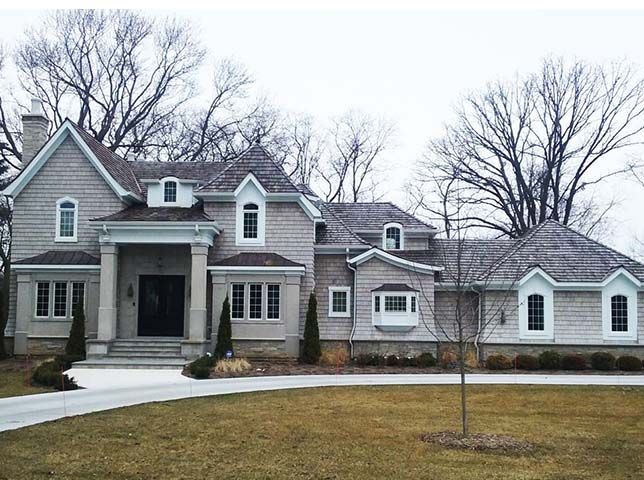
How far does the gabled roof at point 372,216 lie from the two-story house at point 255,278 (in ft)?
9.74

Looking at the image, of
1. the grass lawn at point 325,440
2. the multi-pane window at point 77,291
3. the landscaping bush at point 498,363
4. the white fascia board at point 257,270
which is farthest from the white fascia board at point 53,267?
the landscaping bush at point 498,363

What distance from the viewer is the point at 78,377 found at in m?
20.1

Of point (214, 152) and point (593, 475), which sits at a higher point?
point (214, 152)

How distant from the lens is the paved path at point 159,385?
46.6ft

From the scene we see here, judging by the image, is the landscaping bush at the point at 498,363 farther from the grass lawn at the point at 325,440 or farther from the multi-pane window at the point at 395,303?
the grass lawn at the point at 325,440

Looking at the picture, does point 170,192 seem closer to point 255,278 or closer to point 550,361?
point 255,278

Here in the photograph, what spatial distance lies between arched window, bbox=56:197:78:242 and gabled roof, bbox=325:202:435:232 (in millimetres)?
10001

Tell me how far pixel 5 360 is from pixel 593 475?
68.1 ft

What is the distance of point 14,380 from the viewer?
63.3 feet

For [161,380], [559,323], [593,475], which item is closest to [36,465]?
[593,475]

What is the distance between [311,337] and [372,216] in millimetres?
8060

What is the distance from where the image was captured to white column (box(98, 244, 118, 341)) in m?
23.8

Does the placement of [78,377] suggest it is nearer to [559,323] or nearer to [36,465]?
[36,465]

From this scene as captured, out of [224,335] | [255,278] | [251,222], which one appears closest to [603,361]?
[255,278]
